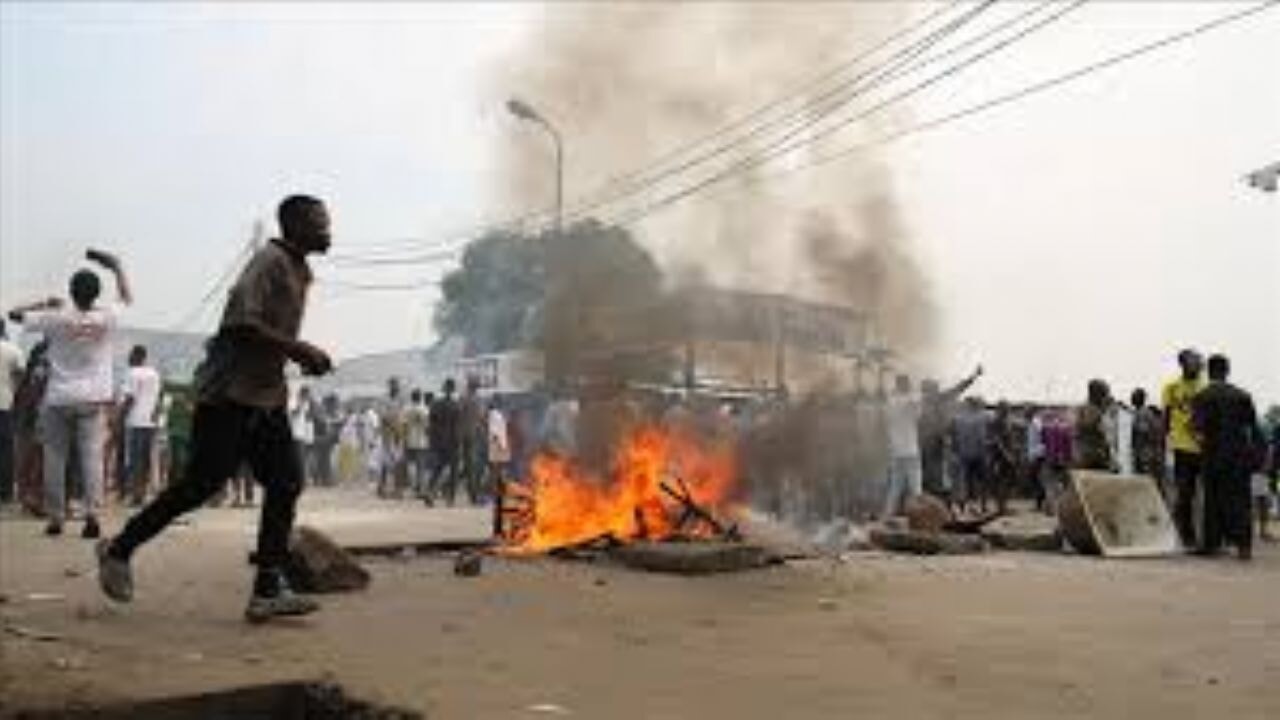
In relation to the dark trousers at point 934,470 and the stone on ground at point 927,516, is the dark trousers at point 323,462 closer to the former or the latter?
the dark trousers at point 934,470

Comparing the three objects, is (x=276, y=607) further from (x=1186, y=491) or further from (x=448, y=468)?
(x=448, y=468)

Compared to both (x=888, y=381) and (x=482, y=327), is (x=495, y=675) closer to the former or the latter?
(x=888, y=381)

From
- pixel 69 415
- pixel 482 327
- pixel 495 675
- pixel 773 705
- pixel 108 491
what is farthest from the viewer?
pixel 482 327

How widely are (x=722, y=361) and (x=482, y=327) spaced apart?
2660 centimetres

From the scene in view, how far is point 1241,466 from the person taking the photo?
13672 millimetres

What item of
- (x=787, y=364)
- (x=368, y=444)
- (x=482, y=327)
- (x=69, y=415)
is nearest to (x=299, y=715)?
(x=69, y=415)

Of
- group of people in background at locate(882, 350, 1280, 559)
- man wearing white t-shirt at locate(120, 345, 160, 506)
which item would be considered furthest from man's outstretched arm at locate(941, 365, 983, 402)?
man wearing white t-shirt at locate(120, 345, 160, 506)

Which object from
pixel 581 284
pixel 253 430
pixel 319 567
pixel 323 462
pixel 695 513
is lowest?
pixel 319 567

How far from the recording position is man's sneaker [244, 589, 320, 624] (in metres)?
6.74

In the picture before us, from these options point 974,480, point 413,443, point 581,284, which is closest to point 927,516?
point 581,284

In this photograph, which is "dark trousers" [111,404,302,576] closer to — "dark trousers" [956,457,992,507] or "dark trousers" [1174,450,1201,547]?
"dark trousers" [1174,450,1201,547]

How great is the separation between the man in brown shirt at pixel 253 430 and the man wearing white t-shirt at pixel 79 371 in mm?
3787

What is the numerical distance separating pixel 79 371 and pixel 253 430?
414cm

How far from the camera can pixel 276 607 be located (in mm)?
6781
